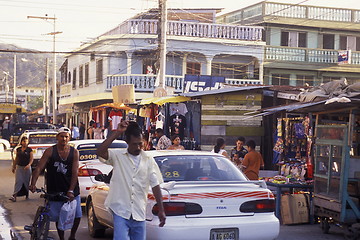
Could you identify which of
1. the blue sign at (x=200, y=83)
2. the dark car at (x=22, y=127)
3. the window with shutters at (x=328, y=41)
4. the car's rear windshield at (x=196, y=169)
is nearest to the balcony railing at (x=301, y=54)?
the window with shutters at (x=328, y=41)

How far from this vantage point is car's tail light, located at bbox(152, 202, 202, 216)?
745cm

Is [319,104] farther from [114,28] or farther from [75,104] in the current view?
[75,104]

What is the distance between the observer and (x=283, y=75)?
36.1 m

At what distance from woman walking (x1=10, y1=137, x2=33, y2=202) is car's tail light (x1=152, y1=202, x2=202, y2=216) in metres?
8.43

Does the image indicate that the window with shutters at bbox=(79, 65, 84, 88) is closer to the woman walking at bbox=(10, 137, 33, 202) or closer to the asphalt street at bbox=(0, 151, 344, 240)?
the woman walking at bbox=(10, 137, 33, 202)

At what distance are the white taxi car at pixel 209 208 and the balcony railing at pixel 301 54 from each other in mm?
27748

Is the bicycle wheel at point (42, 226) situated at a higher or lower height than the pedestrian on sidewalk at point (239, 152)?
lower

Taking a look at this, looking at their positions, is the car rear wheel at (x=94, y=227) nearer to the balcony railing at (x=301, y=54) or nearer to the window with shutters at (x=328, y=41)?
the balcony railing at (x=301, y=54)

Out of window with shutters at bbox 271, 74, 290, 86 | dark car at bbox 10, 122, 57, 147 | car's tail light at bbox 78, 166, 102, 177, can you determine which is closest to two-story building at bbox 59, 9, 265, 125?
window with shutters at bbox 271, 74, 290, 86

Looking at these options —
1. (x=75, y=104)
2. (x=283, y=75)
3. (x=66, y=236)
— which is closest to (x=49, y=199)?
(x=66, y=236)

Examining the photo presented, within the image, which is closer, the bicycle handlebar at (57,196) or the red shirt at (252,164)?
the bicycle handlebar at (57,196)

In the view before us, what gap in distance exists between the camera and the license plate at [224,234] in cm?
754

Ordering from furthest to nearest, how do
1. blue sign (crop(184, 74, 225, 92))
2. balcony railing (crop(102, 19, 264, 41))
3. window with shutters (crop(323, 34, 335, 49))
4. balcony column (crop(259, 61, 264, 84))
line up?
window with shutters (crop(323, 34, 335, 49)) → balcony column (crop(259, 61, 264, 84)) → balcony railing (crop(102, 19, 264, 41)) → blue sign (crop(184, 74, 225, 92))

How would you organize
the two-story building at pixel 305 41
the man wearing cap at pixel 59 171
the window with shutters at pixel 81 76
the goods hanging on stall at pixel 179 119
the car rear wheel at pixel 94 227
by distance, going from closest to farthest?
the man wearing cap at pixel 59 171
the car rear wheel at pixel 94 227
the goods hanging on stall at pixel 179 119
the two-story building at pixel 305 41
the window with shutters at pixel 81 76
